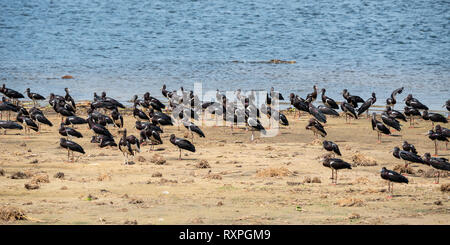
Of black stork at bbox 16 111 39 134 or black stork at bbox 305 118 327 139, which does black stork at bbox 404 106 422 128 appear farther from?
black stork at bbox 16 111 39 134

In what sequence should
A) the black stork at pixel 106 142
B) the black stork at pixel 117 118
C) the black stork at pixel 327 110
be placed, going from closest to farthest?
the black stork at pixel 106 142
the black stork at pixel 117 118
the black stork at pixel 327 110

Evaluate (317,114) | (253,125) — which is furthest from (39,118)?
(317,114)

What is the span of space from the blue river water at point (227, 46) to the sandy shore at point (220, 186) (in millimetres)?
11666

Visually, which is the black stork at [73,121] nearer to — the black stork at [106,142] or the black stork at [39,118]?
the black stork at [39,118]

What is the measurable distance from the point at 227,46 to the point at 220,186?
3589 cm

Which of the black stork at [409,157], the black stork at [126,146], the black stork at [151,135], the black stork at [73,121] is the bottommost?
the black stork at [409,157]

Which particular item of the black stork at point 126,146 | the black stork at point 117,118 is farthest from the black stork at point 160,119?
the black stork at point 126,146

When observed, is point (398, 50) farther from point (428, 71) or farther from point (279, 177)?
point (279, 177)

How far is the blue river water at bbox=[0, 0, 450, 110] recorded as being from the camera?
131 feet

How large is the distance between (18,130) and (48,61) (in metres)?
21.6

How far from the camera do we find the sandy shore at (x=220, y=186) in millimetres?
14852
